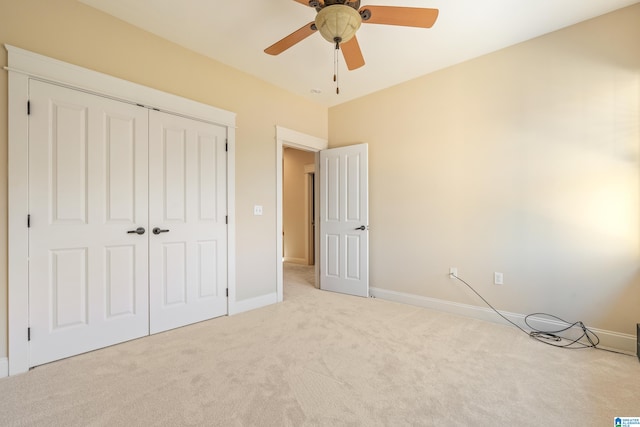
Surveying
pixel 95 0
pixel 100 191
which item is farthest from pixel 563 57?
pixel 100 191

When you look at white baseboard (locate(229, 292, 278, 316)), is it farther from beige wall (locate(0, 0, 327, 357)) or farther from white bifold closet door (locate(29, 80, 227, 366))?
white bifold closet door (locate(29, 80, 227, 366))

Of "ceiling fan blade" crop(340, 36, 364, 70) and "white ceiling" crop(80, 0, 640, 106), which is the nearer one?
"ceiling fan blade" crop(340, 36, 364, 70)

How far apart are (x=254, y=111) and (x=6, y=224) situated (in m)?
2.36

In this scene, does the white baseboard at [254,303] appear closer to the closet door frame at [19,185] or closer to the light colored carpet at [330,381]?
the light colored carpet at [330,381]

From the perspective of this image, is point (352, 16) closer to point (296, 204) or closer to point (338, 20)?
point (338, 20)

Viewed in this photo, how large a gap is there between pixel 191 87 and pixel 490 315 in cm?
379

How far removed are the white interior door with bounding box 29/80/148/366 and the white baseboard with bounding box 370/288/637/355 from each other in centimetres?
273

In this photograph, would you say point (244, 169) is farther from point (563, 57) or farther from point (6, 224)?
point (563, 57)

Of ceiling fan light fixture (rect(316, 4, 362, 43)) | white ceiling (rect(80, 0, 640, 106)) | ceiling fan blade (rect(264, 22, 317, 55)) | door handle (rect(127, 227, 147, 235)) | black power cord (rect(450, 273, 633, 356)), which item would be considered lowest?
black power cord (rect(450, 273, 633, 356))

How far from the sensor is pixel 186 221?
281 centimetres

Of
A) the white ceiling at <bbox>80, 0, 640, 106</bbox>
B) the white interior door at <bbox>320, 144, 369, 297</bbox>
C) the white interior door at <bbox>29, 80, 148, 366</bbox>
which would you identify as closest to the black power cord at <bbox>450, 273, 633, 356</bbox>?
the white interior door at <bbox>320, 144, 369, 297</bbox>

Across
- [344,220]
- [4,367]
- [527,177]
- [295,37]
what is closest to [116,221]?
[4,367]

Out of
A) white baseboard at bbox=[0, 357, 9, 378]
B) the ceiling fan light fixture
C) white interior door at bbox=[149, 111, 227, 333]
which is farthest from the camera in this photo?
white interior door at bbox=[149, 111, 227, 333]

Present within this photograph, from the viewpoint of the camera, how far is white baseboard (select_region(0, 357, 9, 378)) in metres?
1.87
